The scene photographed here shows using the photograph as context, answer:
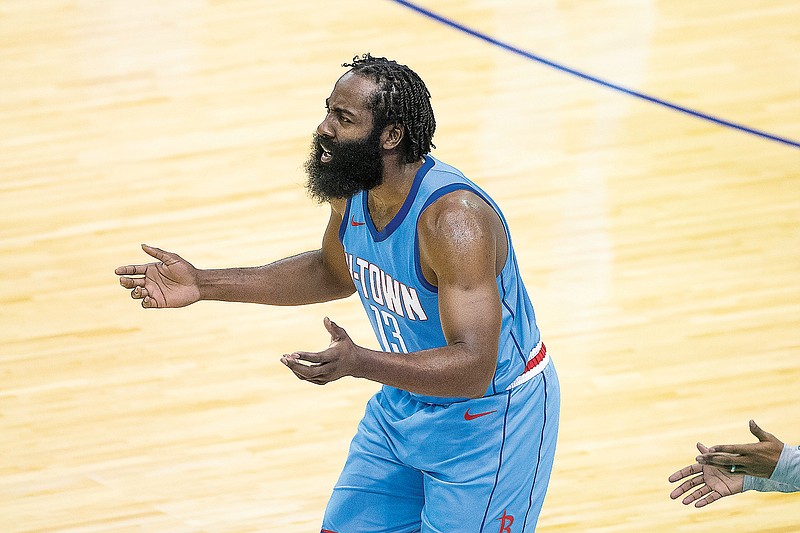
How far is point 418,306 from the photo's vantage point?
3590 millimetres

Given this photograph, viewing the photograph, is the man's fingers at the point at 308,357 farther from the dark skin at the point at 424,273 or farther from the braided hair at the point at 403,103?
the braided hair at the point at 403,103

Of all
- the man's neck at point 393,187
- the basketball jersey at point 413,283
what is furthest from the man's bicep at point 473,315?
the man's neck at point 393,187

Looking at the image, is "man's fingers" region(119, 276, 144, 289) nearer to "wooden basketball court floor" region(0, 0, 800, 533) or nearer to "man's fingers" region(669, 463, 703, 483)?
"man's fingers" region(669, 463, 703, 483)

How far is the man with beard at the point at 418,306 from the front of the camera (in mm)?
3406

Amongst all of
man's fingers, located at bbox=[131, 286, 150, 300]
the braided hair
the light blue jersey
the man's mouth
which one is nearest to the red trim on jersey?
the light blue jersey

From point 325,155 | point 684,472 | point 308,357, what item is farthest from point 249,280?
point 684,472

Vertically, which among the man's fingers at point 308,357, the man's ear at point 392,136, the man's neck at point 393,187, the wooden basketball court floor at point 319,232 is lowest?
the wooden basketball court floor at point 319,232

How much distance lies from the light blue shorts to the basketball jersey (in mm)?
60

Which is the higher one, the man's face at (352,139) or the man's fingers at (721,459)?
the man's face at (352,139)

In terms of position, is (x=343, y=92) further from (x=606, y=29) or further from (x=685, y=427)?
(x=606, y=29)

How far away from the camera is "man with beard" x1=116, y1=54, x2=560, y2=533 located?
3406 mm

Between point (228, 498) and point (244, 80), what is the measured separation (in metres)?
3.95

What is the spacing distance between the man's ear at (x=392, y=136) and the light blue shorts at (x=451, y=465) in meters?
0.66

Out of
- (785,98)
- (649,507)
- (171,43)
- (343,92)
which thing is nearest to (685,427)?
(649,507)
